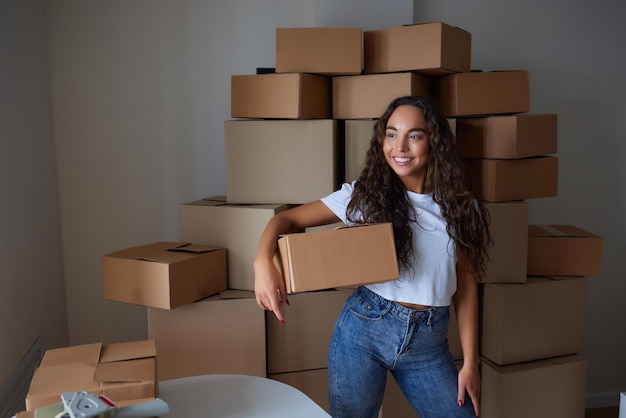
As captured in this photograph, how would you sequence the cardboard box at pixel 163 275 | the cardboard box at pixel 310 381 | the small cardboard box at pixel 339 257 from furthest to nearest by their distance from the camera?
the cardboard box at pixel 310 381 < the cardboard box at pixel 163 275 < the small cardboard box at pixel 339 257

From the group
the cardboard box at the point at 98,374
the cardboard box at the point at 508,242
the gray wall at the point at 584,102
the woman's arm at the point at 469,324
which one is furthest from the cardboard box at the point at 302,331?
the gray wall at the point at 584,102

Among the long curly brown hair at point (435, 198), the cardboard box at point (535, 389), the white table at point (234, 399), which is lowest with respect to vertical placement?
the cardboard box at point (535, 389)

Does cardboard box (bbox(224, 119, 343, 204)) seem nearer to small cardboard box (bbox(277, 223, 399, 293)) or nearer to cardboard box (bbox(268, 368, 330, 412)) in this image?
cardboard box (bbox(268, 368, 330, 412))

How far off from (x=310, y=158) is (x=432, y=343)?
2.80ft

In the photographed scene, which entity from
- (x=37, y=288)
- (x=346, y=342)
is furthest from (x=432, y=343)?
(x=37, y=288)

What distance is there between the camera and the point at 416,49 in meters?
1.96

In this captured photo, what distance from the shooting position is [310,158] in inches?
78.2

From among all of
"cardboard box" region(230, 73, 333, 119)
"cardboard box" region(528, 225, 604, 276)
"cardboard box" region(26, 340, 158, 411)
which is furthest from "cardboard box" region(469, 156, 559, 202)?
"cardboard box" region(26, 340, 158, 411)

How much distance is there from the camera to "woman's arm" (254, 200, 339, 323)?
1.27m

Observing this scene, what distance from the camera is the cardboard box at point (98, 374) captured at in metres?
1.01

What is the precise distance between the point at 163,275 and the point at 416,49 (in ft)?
3.71

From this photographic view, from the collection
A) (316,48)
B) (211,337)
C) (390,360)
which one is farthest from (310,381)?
(316,48)

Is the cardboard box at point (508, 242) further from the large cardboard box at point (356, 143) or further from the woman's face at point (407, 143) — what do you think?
the woman's face at point (407, 143)

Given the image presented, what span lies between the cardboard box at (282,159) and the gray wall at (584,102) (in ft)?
3.03
